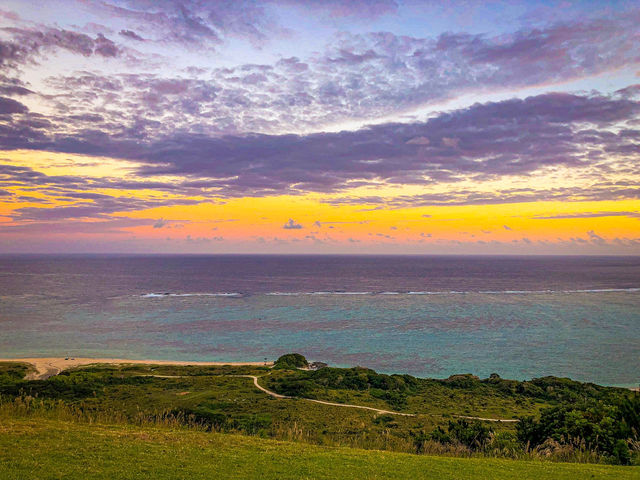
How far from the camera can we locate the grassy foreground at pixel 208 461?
850 cm

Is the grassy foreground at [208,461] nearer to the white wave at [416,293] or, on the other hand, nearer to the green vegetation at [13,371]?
the green vegetation at [13,371]

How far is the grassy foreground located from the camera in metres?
8.50

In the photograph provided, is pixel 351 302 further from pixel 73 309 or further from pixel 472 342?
pixel 73 309

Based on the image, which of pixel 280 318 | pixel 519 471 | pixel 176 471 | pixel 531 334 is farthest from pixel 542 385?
pixel 280 318

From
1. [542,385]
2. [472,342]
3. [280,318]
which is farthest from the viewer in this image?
[280,318]

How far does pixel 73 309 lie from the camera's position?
72.6 metres

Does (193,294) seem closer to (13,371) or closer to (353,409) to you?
(13,371)

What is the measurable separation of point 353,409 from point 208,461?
19.0m

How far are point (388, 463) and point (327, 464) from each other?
57.4 inches

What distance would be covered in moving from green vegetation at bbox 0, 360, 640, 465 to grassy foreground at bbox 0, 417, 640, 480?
1873mm

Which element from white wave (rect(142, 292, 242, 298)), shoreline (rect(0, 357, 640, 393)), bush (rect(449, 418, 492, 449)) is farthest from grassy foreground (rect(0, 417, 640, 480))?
white wave (rect(142, 292, 242, 298))

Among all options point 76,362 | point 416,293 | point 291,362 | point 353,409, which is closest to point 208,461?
point 353,409

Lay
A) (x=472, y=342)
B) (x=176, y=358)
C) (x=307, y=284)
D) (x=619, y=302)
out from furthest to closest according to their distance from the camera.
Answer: (x=307, y=284), (x=619, y=302), (x=472, y=342), (x=176, y=358)

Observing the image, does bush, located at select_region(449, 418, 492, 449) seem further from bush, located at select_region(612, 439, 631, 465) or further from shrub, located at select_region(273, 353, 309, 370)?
shrub, located at select_region(273, 353, 309, 370)
